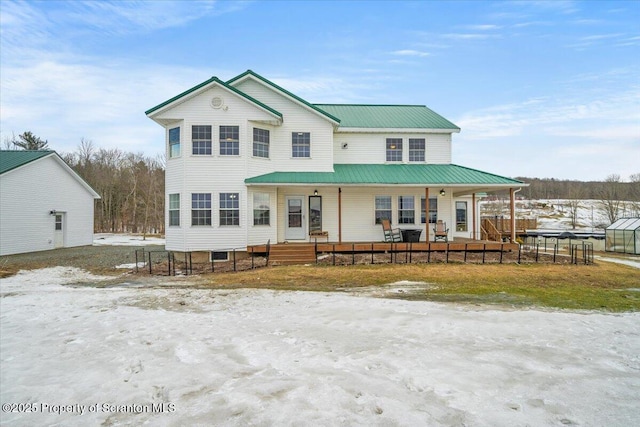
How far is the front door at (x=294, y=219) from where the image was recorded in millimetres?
18000

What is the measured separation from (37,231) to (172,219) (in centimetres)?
1287

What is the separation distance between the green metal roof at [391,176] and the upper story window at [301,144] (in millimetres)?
1160

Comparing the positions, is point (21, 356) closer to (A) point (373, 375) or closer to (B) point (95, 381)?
(B) point (95, 381)

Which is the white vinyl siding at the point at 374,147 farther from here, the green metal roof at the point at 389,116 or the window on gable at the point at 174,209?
the window on gable at the point at 174,209

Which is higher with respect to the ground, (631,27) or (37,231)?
(631,27)

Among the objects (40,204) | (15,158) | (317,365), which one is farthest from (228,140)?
(15,158)

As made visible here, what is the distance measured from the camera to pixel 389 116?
20.6m

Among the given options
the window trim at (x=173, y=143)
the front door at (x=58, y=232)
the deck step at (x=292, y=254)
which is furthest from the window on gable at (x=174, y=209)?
the front door at (x=58, y=232)

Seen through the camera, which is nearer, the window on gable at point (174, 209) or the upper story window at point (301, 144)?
the window on gable at point (174, 209)

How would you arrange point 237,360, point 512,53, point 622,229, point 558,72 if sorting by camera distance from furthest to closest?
point 622,229 → point 558,72 → point 512,53 → point 237,360

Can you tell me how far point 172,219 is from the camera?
16734 millimetres

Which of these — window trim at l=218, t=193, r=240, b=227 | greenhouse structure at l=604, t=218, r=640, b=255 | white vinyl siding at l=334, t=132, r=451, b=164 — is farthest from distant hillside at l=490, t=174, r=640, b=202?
window trim at l=218, t=193, r=240, b=227

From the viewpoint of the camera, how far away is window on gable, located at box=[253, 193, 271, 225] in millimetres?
16859

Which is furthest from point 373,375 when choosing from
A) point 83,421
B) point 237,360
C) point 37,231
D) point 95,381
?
point 37,231
